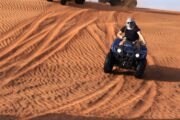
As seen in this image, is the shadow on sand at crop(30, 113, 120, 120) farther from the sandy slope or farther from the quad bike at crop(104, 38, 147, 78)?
the quad bike at crop(104, 38, 147, 78)

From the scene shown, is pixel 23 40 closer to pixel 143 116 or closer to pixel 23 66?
pixel 23 66

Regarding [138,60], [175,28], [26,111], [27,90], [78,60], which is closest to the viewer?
[26,111]

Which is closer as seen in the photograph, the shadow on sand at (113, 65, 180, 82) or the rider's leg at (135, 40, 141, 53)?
the rider's leg at (135, 40, 141, 53)

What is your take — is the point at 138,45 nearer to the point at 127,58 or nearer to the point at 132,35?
the point at 132,35

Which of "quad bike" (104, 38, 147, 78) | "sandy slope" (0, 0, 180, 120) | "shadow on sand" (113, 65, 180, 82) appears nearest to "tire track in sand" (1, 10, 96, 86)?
"sandy slope" (0, 0, 180, 120)

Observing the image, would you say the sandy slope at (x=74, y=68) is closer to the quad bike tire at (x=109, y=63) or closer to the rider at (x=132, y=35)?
the quad bike tire at (x=109, y=63)

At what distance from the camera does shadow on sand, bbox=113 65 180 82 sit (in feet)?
44.2

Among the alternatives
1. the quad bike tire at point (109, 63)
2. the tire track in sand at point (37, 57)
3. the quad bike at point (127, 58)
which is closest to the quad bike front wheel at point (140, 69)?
the quad bike at point (127, 58)

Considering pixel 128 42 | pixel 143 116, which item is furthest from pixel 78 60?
pixel 143 116

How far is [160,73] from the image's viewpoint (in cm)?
1423

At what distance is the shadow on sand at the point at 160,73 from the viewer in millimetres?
13473

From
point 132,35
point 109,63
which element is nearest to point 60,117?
point 109,63

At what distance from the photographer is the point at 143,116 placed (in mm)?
9750

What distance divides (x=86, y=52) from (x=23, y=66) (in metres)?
3.07
